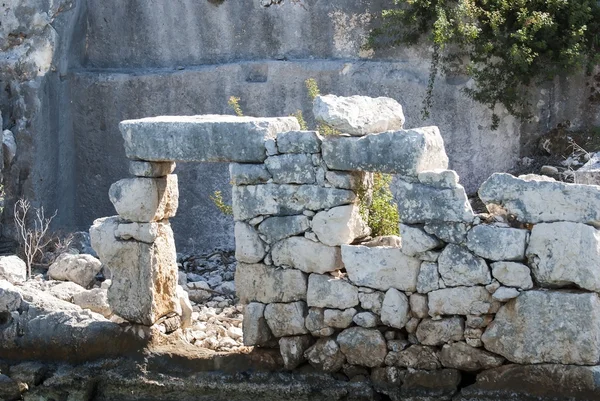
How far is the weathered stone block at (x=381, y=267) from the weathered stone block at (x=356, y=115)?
890 millimetres

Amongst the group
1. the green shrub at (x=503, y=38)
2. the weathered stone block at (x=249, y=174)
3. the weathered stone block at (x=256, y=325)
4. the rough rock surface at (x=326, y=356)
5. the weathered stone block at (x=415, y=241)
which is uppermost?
the green shrub at (x=503, y=38)

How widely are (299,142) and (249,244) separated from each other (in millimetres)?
913

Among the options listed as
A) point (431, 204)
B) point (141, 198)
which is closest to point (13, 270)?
point (141, 198)

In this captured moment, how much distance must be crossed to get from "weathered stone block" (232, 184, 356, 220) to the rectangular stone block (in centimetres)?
83

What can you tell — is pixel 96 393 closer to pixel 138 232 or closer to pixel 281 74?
pixel 138 232

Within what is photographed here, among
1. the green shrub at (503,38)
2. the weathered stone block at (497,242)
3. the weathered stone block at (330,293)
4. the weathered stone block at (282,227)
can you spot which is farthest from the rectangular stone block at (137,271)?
the green shrub at (503,38)

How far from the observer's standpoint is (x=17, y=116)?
12656 mm

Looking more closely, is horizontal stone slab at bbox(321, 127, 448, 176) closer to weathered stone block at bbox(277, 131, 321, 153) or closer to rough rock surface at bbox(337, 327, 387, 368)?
weathered stone block at bbox(277, 131, 321, 153)

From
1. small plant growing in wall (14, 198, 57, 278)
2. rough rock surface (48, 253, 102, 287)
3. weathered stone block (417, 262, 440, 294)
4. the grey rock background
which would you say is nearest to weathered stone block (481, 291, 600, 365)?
weathered stone block (417, 262, 440, 294)

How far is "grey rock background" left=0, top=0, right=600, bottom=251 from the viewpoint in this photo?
1263 centimetres

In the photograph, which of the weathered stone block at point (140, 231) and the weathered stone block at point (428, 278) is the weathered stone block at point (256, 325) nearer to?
the weathered stone block at point (140, 231)

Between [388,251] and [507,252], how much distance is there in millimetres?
928

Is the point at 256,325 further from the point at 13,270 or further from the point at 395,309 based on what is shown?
the point at 13,270

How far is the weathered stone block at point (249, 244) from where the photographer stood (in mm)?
9078
